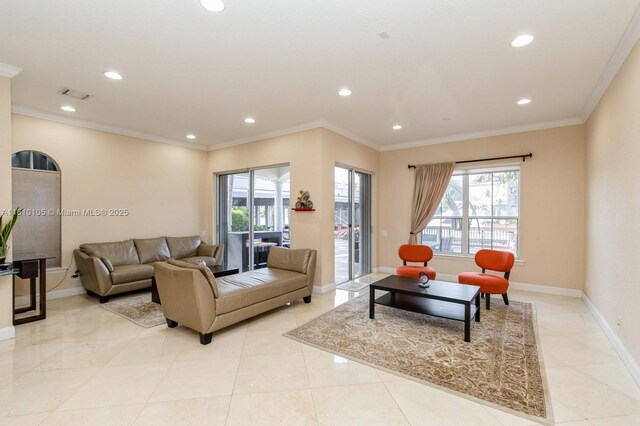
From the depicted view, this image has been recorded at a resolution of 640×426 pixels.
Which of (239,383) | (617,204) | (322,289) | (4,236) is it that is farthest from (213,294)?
(617,204)

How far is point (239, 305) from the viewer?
342 cm

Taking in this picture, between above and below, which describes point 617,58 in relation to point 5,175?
above

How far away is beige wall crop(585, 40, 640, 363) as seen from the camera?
2.59 m

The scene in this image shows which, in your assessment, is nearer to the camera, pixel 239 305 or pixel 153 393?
pixel 153 393

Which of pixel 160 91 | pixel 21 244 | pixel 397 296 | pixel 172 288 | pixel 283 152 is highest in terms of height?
pixel 160 91

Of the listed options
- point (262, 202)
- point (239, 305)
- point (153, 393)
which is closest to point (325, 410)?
point (153, 393)

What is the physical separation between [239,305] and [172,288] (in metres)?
0.76

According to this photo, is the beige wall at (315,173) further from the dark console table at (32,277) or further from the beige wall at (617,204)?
the beige wall at (617,204)

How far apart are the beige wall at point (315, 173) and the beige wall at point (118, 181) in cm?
197

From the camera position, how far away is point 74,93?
386 cm

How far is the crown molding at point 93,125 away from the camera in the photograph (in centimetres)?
442

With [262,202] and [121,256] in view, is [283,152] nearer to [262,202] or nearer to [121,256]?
[262,202]

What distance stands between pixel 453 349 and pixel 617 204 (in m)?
2.25

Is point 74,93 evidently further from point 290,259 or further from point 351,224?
point 351,224
